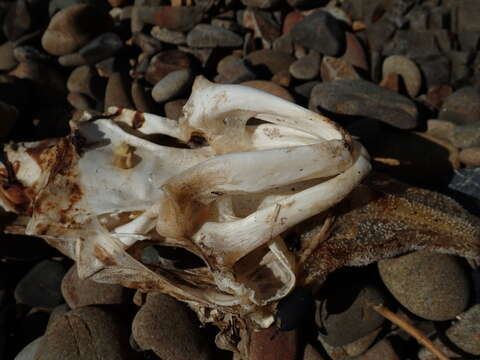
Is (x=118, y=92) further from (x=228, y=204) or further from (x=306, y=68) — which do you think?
(x=228, y=204)

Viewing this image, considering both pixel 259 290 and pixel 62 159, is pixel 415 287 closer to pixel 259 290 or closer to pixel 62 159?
pixel 259 290

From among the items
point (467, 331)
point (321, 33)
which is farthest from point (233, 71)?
point (467, 331)

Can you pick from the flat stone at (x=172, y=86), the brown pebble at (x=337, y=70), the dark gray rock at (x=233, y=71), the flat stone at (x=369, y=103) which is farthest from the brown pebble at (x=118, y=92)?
the brown pebble at (x=337, y=70)

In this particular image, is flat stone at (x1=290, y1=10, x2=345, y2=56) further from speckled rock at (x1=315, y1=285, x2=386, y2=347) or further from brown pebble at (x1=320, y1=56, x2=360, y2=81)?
speckled rock at (x1=315, y1=285, x2=386, y2=347)

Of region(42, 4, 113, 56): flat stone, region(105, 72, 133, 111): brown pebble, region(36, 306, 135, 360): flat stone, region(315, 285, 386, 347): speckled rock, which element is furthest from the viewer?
region(42, 4, 113, 56): flat stone

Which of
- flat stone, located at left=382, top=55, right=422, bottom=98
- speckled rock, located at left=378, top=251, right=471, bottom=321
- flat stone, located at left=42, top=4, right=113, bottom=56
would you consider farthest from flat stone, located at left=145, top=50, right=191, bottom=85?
speckled rock, located at left=378, top=251, right=471, bottom=321

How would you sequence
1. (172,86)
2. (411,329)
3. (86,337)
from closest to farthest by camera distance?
(411,329) < (86,337) < (172,86)

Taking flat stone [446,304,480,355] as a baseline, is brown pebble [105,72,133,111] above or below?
above
